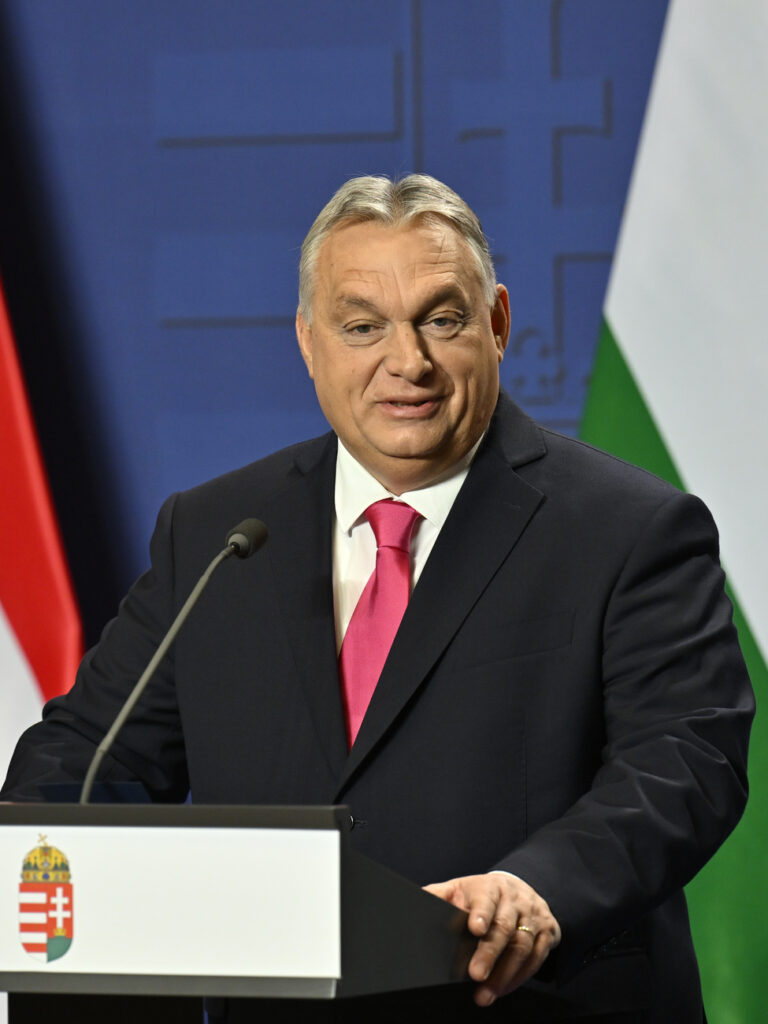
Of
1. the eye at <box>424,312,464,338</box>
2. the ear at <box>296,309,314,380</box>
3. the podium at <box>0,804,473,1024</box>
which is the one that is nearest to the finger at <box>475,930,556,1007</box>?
the podium at <box>0,804,473,1024</box>

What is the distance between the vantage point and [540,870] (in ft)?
4.65

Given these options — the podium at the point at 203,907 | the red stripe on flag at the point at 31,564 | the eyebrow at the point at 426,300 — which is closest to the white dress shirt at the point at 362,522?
the eyebrow at the point at 426,300

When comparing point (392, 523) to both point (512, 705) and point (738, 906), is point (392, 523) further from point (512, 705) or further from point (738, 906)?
point (738, 906)

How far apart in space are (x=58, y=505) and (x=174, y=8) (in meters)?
1.10

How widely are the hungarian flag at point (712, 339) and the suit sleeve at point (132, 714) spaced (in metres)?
1.17

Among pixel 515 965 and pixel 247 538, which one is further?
pixel 247 538

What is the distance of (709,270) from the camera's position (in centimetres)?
285

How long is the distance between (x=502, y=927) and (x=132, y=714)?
0.87m

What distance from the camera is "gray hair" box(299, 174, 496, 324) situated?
197 centimetres

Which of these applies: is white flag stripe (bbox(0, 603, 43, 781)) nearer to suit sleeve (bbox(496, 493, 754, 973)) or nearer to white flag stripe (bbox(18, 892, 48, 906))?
suit sleeve (bbox(496, 493, 754, 973))

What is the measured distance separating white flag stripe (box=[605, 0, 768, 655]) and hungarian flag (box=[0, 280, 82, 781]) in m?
1.29

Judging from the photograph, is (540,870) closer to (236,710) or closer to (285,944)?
(285,944)

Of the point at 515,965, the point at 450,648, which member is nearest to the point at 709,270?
the point at 450,648

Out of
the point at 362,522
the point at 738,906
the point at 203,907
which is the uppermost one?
the point at 362,522
